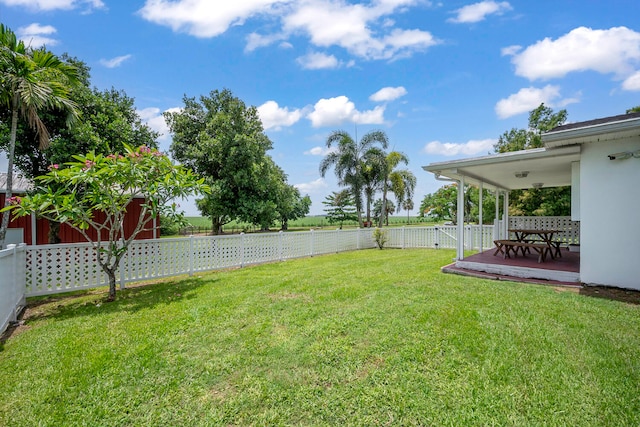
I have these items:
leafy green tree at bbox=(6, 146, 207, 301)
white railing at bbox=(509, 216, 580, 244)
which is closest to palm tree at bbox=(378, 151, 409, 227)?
white railing at bbox=(509, 216, 580, 244)

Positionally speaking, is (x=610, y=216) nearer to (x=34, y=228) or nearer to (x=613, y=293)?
(x=613, y=293)

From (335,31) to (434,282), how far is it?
8051 millimetres

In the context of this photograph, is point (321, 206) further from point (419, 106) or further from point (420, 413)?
point (420, 413)

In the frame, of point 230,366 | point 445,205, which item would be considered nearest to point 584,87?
point 230,366

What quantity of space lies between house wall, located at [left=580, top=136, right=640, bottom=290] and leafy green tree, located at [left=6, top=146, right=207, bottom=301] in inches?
301

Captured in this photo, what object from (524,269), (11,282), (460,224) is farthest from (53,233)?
(524,269)

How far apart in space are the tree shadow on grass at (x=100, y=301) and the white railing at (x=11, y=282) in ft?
0.65

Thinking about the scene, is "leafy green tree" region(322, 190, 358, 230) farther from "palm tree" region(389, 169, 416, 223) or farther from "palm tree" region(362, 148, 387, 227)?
"palm tree" region(362, 148, 387, 227)

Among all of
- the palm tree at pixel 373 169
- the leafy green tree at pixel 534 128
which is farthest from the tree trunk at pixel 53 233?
the leafy green tree at pixel 534 128

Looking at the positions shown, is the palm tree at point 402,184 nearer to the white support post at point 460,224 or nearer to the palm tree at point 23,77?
the white support post at point 460,224

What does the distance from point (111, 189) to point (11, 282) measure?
2092mm

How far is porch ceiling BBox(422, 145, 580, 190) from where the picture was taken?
598cm

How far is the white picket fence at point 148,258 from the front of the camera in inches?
195

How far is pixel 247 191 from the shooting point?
1605 cm
